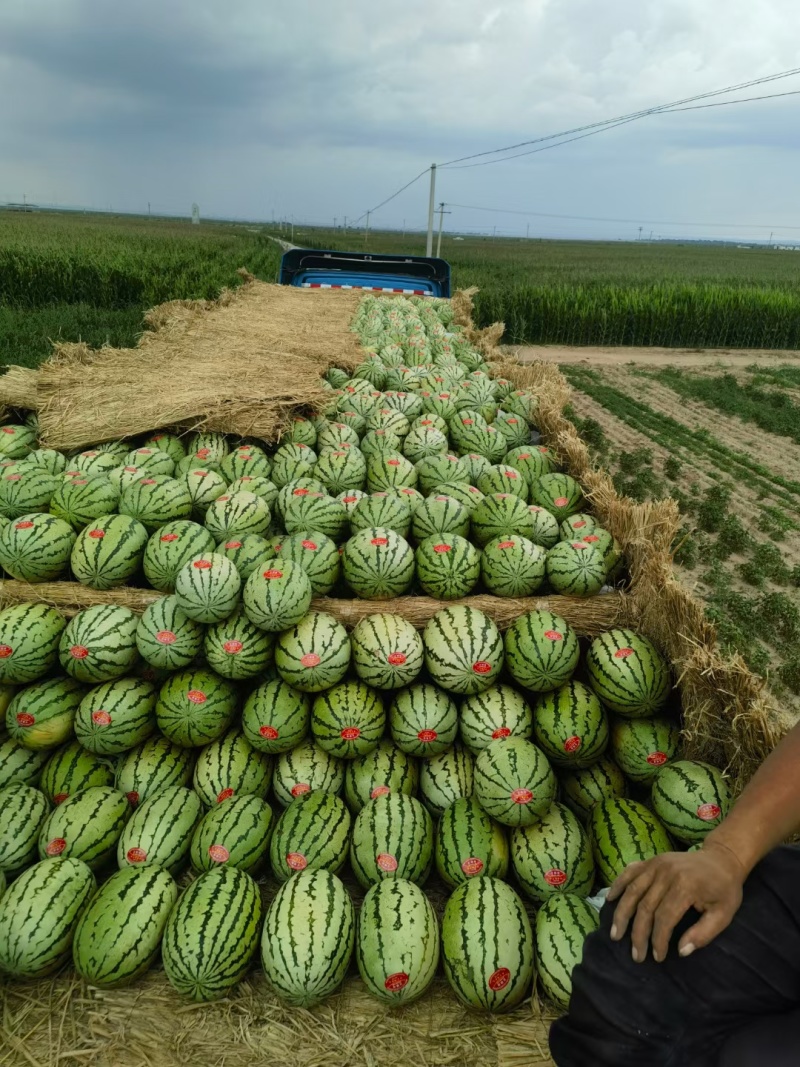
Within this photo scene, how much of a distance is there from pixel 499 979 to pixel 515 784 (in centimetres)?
62

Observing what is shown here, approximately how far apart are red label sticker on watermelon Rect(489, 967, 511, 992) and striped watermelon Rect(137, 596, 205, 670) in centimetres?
165

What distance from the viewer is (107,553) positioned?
3.16 meters

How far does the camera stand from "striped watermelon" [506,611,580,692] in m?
2.87

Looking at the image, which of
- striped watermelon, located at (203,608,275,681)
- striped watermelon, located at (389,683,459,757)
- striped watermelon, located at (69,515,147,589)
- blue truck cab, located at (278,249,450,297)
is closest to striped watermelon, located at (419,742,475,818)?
striped watermelon, located at (389,683,459,757)

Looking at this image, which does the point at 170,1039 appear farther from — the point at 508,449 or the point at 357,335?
the point at 357,335

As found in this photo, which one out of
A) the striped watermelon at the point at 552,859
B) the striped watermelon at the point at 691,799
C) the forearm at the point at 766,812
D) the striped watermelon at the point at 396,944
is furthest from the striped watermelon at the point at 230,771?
the forearm at the point at 766,812

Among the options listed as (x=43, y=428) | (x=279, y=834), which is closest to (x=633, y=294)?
(x=43, y=428)

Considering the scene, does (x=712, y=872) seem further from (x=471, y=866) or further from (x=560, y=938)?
(x=471, y=866)

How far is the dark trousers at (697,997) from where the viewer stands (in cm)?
115

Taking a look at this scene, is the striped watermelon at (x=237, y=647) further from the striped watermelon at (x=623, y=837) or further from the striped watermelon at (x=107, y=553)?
the striped watermelon at (x=623, y=837)

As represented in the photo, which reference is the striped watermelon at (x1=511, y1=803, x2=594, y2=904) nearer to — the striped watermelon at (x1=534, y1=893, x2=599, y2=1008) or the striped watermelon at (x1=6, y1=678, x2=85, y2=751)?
the striped watermelon at (x1=534, y1=893, x2=599, y2=1008)

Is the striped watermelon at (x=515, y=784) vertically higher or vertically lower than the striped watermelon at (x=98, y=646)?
lower

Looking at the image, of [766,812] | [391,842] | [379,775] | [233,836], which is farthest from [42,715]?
[766,812]

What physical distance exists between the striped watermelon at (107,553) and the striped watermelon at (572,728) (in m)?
1.99
